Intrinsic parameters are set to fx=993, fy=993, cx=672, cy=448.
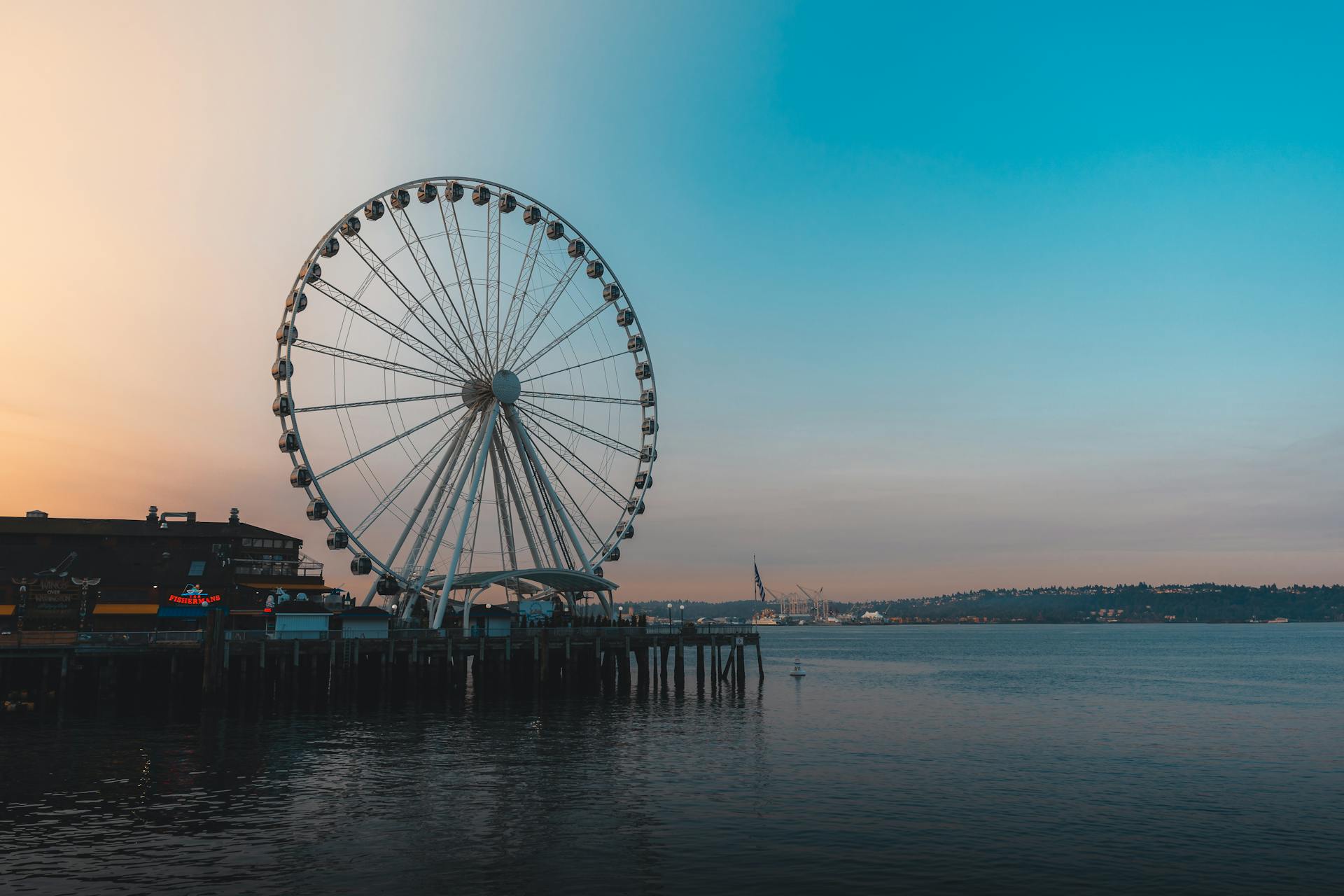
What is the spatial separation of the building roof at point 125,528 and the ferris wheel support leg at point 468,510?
30.7 meters

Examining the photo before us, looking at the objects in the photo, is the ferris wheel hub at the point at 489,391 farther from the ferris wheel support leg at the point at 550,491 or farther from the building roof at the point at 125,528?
the building roof at the point at 125,528

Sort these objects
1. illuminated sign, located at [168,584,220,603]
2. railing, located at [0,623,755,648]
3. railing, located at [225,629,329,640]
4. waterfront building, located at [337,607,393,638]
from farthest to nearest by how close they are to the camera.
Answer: illuminated sign, located at [168,584,220,603], waterfront building, located at [337,607,393,638], railing, located at [225,629,329,640], railing, located at [0,623,755,648]

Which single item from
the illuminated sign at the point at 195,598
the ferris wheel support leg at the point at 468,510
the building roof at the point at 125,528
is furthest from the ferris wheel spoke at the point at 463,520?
the building roof at the point at 125,528

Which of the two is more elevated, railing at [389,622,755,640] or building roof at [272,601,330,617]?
building roof at [272,601,330,617]

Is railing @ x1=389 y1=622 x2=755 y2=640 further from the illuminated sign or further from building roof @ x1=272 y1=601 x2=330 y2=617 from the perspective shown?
the illuminated sign

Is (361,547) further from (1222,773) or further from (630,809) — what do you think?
(1222,773)

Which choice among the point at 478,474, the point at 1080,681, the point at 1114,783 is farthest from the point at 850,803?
the point at 1080,681

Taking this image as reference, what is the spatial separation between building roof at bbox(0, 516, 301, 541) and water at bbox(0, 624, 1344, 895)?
1348 inches

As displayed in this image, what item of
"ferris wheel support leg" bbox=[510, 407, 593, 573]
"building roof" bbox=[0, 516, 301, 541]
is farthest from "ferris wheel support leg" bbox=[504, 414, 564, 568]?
"building roof" bbox=[0, 516, 301, 541]

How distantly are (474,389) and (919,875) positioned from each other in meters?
41.5

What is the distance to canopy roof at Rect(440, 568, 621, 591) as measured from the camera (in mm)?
60750

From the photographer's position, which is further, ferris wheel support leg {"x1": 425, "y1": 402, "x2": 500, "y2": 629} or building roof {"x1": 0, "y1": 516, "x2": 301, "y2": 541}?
building roof {"x1": 0, "y1": 516, "x2": 301, "y2": 541}

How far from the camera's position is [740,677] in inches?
2751

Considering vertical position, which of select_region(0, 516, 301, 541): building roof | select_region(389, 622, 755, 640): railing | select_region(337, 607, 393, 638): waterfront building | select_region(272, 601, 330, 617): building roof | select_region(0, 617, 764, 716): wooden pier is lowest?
select_region(0, 617, 764, 716): wooden pier
